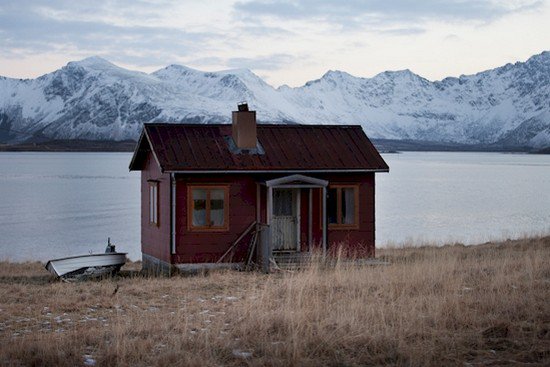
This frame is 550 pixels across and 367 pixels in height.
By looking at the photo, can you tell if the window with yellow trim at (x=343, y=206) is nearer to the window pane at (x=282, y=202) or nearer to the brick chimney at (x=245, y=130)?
the window pane at (x=282, y=202)

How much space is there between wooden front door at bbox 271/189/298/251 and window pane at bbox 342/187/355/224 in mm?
1480

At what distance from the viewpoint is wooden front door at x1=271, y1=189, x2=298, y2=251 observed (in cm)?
2419

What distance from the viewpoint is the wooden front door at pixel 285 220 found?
2419 cm

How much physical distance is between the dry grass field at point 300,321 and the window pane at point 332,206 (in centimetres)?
612

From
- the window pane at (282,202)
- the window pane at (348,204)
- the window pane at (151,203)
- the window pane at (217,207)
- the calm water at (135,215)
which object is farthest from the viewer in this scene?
the calm water at (135,215)

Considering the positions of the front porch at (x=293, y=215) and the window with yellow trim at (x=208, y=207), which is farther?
the front porch at (x=293, y=215)

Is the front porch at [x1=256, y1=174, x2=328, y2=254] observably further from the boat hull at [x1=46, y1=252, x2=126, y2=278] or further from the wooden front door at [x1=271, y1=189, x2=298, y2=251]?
the boat hull at [x1=46, y1=252, x2=126, y2=278]

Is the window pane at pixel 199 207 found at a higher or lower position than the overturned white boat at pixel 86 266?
higher

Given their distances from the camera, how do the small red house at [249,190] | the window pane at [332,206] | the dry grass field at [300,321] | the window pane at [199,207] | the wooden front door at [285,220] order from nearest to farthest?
the dry grass field at [300,321] → the small red house at [249,190] → the window pane at [199,207] → the wooden front door at [285,220] → the window pane at [332,206]

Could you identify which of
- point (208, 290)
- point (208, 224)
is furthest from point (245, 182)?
point (208, 290)

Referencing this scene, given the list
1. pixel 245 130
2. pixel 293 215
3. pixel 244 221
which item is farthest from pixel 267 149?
pixel 244 221

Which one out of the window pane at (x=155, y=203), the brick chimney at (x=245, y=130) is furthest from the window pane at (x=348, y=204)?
the window pane at (x=155, y=203)

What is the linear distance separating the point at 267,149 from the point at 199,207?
9.26 ft

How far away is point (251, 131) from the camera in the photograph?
2459 cm
